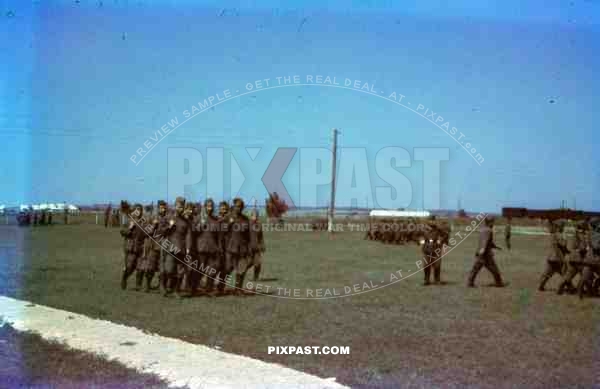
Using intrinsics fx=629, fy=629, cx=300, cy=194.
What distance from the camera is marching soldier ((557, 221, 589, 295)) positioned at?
12.3m

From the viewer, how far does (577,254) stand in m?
12.4

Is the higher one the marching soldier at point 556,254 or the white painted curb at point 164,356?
the marching soldier at point 556,254

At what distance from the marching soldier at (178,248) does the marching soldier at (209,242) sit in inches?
6.8

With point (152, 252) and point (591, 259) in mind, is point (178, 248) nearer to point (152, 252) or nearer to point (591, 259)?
point (152, 252)

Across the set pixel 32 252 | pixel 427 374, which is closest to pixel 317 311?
pixel 427 374

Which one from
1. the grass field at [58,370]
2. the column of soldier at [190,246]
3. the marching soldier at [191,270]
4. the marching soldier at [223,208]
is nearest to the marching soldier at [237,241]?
the column of soldier at [190,246]

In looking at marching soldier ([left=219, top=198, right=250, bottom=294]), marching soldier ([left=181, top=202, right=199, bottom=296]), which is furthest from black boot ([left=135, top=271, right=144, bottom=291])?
marching soldier ([left=219, top=198, right=250, bottom=294])

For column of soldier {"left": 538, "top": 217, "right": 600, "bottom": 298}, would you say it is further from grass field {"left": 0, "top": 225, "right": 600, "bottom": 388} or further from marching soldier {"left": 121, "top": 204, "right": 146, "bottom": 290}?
marching soldier {"left": 121, "top": 204, "right": 146, "bottom": 290}

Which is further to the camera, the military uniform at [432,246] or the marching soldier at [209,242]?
the military uniform at [432,246]

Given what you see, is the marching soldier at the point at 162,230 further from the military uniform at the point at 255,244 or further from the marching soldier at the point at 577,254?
the marching soldier at the point at 577,254

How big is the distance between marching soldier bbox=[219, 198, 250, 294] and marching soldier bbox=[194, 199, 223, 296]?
163mm

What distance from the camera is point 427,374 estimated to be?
6.19 m

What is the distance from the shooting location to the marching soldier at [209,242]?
10992 millimetres

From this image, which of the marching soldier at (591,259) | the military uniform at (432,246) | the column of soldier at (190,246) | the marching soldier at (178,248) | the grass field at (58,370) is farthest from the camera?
the military uniform at (432,246)
